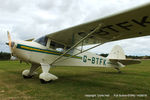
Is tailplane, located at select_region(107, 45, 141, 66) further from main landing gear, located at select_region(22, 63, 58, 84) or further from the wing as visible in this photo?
main landing gear, located at select_region(22, 63, 58, 84)

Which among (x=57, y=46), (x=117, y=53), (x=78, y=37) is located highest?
(x=78, y=37)

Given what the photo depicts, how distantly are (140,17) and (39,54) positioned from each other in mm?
4096

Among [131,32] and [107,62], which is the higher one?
[131,32]

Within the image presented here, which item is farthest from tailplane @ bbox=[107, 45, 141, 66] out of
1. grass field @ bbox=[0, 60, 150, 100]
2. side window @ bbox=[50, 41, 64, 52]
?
side window @ bbox=[50, 41, 64, 52]

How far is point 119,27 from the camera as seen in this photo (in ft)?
13.7

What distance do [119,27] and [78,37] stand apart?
2002 millimetres

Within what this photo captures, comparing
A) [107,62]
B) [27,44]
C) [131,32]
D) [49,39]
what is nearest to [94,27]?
[131,32]

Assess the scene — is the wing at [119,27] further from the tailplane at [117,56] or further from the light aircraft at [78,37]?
the tailplane at [117,56]

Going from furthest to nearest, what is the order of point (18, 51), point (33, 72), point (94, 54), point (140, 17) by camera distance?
point (94, 54) < point (33, 72) < point (18, 51) < point (140, 17)

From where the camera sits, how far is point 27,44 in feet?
16.3

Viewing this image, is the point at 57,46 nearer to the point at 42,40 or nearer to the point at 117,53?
the point at 42,40

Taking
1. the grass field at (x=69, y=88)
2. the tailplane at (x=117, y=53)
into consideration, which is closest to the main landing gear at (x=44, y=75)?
the grass field at (x=69, y=88)

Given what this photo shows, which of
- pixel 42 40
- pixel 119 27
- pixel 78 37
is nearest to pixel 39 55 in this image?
pixel 42 40

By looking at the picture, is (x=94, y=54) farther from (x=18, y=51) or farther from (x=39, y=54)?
(x=18, y=51)
